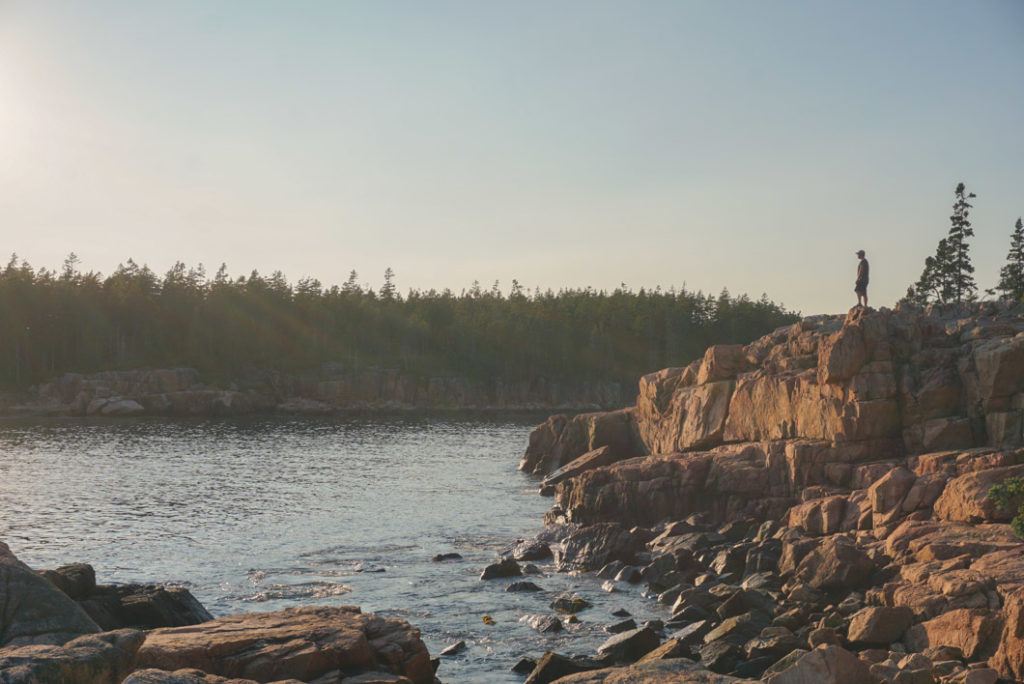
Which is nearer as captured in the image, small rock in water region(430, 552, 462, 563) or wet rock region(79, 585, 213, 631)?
wet rock region(79, 585, 213, 631)

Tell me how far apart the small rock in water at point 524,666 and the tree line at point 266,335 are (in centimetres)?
13647

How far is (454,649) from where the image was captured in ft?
91.1

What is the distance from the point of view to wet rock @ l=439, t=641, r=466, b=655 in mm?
27594

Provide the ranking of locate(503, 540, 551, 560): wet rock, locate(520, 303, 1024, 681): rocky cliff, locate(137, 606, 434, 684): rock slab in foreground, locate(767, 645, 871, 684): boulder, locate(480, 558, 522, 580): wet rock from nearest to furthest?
locate(767, 645, 871, 684): boulder < locate(137, 606, 434, 684): rock slab in foreground < locate(520, 303, 1024, 681): rocky cliff < locate(480, 558, 522, 580): wet rock < locate(503, 540, 551, 560): wet rock

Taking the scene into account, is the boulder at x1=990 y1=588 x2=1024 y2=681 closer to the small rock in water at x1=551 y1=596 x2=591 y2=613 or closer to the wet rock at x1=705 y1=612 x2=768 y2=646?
the wet rock at x1=705 y1=612 x2=768 y2=646

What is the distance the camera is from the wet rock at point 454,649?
27594 millimetres

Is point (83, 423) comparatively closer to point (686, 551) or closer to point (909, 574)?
point (686, 551)

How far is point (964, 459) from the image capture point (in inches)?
1363

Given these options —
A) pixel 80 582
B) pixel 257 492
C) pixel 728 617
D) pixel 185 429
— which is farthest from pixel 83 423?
pixel 728 617

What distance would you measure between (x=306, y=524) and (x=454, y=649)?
2616cm

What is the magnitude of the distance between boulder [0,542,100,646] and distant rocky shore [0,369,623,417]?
124243mm

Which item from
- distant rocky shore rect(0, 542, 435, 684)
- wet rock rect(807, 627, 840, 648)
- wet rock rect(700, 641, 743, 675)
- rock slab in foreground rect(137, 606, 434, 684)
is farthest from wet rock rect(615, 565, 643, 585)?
rock slab in foreground rect(137, 606, 434, 684)

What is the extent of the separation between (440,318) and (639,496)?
152713mm

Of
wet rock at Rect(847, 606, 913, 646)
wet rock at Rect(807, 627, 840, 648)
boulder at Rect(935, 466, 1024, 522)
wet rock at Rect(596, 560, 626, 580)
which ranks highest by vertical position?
boulder at Rect(935, 466, 1024, 522)
